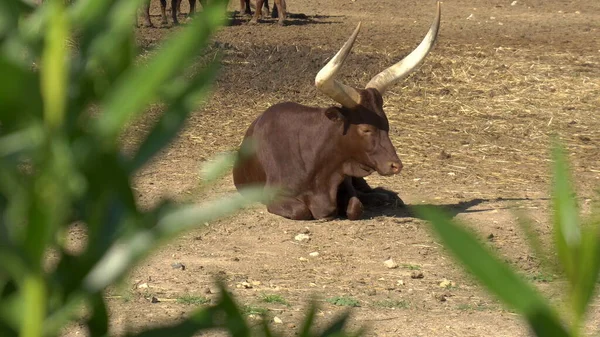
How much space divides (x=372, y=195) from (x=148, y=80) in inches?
282

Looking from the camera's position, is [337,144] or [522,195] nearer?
[337,144]

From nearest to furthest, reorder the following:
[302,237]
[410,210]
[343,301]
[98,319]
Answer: [98,319], [343,301], [302,237], [410,210]

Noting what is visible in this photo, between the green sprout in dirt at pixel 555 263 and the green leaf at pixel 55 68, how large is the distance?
0.57 ft

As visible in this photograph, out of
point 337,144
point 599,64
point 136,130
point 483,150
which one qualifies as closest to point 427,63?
point 599,64

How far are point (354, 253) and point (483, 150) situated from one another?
3219 millimetres

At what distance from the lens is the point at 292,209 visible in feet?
23.4

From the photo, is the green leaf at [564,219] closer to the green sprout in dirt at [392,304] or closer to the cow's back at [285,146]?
the green sprout in dirt at [392,304]

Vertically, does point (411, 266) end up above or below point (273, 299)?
below

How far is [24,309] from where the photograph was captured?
1.61ft

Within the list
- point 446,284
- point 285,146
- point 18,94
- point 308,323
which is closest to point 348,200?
point 285,146

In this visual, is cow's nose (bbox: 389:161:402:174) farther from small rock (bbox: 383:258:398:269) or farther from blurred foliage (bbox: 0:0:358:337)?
blurred foliage (bbox: 0:0:358:337)

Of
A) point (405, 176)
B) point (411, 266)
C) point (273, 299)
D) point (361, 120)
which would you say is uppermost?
point (361, 120)

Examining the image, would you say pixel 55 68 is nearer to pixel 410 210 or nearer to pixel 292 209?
pixel 292 209

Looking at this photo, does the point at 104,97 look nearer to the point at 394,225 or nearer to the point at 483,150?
the point at 394,225
